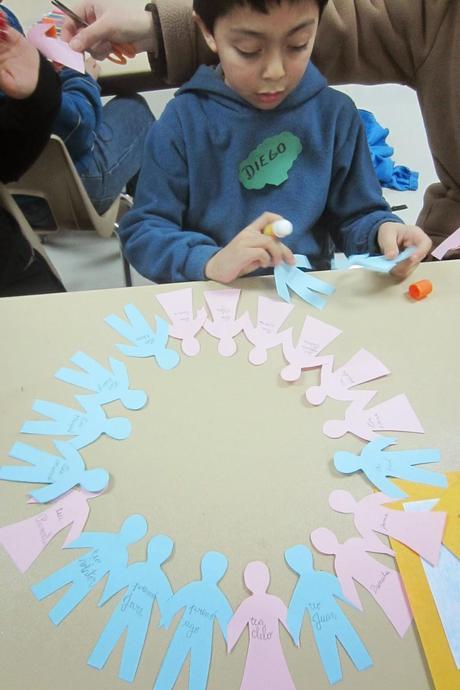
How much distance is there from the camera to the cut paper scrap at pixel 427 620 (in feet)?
1.42

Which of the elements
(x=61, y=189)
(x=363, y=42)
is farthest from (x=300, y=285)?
(x=61, y=189)

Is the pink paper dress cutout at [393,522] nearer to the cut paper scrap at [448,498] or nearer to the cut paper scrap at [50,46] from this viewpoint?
the cut paper scrap at [448,498]

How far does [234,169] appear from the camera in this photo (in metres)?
0.91

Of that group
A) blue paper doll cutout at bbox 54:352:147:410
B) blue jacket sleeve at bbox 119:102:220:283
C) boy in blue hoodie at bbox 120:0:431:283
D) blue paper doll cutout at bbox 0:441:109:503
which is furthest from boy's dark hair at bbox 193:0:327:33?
blue paper doll cutout at bbox 0:441:109:503

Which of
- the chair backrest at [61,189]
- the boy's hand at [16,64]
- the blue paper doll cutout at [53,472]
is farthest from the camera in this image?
the chair backrest at [61,189]

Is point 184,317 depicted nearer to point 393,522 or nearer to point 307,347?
point 307,347

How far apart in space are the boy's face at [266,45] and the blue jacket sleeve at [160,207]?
137 millimetres

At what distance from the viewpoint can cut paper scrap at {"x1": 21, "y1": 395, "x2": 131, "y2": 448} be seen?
58 cm

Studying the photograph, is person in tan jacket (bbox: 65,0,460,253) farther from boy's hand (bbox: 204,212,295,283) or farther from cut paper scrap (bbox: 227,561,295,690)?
cut paper scrap (bbox: 227,561,295,690)

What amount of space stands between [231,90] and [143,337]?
46cm

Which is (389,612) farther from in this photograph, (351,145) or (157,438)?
(351,145)

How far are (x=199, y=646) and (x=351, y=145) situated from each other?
0.79m

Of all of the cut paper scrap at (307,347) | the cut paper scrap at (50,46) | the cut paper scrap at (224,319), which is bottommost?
the cut paper scrap at (307,347)

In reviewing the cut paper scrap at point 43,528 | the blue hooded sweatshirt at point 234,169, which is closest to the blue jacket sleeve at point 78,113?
the blue hooded sweatshirt at point 234,169
